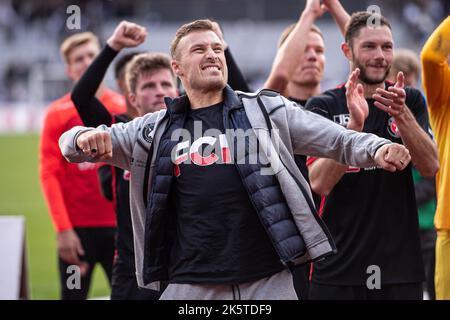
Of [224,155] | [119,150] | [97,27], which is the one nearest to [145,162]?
[119,150]

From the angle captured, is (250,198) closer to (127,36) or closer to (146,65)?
(127,36)

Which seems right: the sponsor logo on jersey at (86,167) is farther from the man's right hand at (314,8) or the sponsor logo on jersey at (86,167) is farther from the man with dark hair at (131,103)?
the man's right hand at (314,8)

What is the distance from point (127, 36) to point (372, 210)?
1.88 m

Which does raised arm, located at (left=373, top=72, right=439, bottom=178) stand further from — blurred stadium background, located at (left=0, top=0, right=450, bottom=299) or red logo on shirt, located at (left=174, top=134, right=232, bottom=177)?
blurred stadium background, located at (left=0, top=0, right=450, bottom=299)

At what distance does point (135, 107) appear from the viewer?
6172mm

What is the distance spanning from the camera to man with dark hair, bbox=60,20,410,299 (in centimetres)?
417

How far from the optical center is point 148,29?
38344 millimetres

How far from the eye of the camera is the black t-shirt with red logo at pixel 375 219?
5309mm

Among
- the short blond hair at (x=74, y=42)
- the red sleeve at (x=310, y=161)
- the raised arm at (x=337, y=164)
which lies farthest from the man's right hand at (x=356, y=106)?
the short blond hair at (x=74, y=42)

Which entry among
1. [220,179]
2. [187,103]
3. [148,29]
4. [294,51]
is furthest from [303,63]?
[148,29]

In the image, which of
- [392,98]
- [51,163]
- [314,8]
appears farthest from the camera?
[51,163]

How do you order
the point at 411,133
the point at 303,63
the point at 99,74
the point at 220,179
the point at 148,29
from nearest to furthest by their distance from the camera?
1. the point at 220,179
2. the point at 411,133
3. the point at 99,74
4. the point at 303,63
5. the point at 148,29
